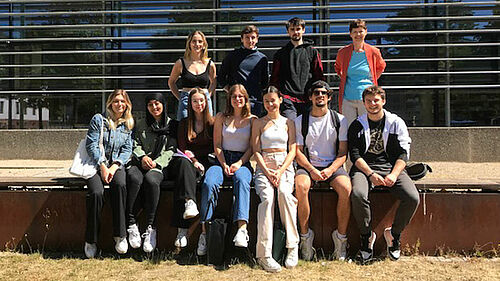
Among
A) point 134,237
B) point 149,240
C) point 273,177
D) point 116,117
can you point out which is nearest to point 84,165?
point 116,117

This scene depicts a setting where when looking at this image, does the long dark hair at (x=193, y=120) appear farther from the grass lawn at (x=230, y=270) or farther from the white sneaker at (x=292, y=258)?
the white sneaker at (x=292, y=258)

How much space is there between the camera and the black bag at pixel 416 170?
461 centimetres

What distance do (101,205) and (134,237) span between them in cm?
46

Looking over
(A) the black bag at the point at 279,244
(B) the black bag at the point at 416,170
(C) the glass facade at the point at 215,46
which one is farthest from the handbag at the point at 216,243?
(C) the glass facade at the point at 215,46

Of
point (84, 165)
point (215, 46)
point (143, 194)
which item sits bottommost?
point (143, 194)

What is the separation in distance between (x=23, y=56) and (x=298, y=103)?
967 centimetres

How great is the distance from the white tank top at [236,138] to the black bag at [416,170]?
1701mm

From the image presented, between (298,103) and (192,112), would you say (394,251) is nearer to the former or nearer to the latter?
(298,103)

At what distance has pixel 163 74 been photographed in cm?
1170

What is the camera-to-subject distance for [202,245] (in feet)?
14.5

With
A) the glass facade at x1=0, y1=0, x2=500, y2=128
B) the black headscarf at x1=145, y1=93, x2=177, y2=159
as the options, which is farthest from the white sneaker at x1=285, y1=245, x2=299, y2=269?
the glass facade at x1=0, y1=0, x2=500, y2=128

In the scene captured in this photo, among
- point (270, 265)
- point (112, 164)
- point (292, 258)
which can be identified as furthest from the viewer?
point (112, 164)

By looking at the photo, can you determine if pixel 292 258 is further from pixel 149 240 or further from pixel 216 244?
pixel 149 240

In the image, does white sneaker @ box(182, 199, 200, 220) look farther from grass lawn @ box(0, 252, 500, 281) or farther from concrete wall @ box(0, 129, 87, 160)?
concrete wall @ box(0, 129, 87, 160)
